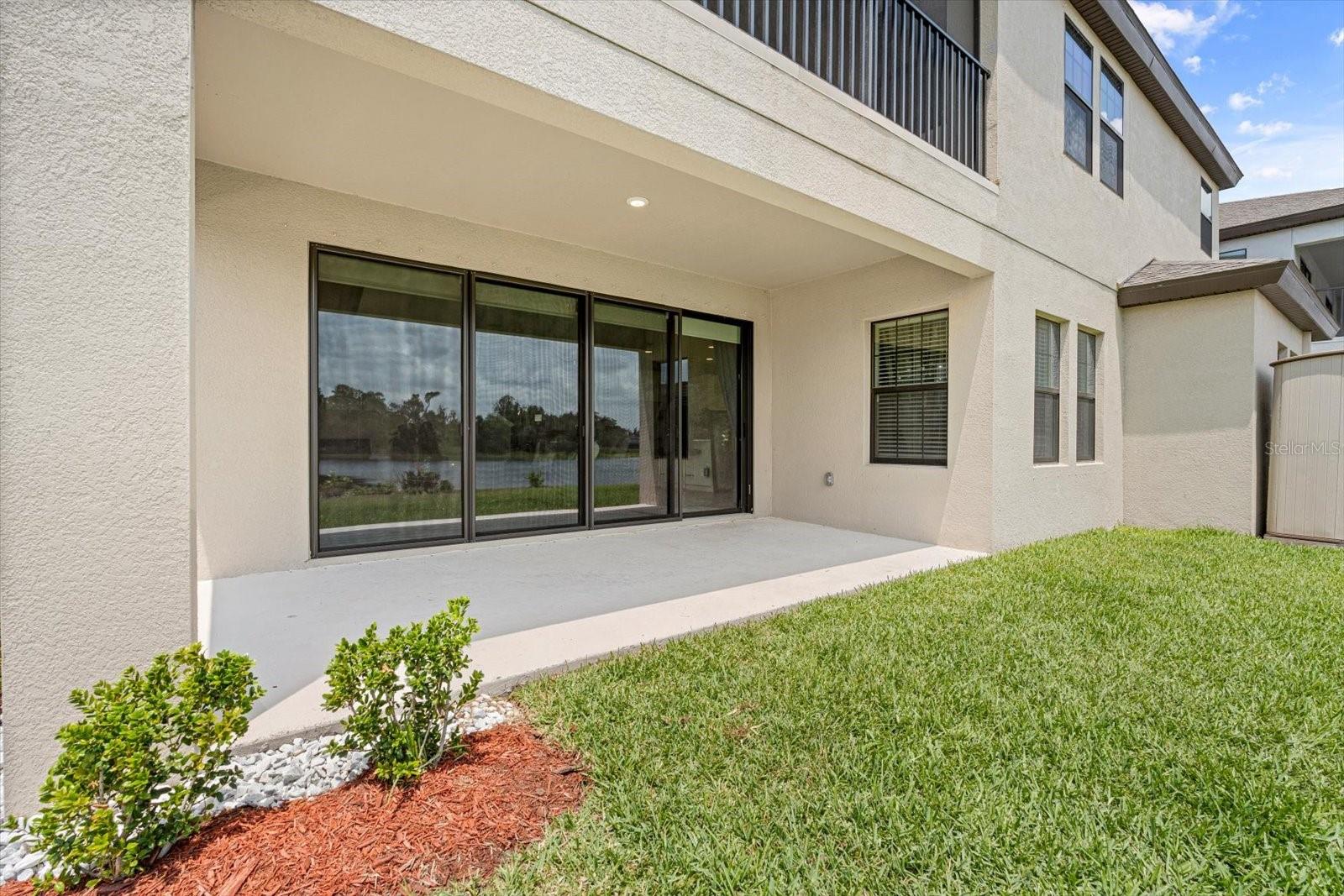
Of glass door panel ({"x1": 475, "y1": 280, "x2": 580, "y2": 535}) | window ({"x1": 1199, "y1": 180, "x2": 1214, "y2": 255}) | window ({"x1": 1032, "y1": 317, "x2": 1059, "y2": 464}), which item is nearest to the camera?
glass door panel ({"x1": 475, "y1": 280, "x2": 580, "y2": 535})

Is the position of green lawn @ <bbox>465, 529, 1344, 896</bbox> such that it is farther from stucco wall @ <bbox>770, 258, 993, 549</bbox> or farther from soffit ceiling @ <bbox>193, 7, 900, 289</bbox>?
soffit ceiling @ <bbox>193, 7, 900, 289</bbox>

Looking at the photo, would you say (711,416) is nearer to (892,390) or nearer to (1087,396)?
(892,390)

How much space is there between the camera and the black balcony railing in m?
4.33

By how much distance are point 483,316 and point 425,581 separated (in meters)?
2.71

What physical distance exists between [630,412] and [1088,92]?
23.3 feet

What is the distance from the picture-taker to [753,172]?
3916 millimetres

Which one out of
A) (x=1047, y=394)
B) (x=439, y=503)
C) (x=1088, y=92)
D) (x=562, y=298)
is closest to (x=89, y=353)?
(x=439, y=503)

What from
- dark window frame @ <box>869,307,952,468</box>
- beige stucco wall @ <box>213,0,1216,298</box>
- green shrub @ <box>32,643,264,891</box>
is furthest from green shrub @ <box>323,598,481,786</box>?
dark window frame @ <box>869,307,952,468</box>

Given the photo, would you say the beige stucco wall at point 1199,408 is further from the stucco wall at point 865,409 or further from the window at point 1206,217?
the window at point 1206,217

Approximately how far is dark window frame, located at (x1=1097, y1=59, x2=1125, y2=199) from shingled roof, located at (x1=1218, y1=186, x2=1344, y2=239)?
822 centimetres

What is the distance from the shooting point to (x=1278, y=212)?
13625 mm

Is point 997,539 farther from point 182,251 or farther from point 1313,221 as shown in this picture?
point 1313,221

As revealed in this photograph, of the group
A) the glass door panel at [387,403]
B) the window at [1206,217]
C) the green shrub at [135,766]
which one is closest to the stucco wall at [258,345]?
the glass door panel at [387,403]

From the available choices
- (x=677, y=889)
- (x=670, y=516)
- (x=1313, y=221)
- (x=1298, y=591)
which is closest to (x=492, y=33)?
(x=677, y=889)
